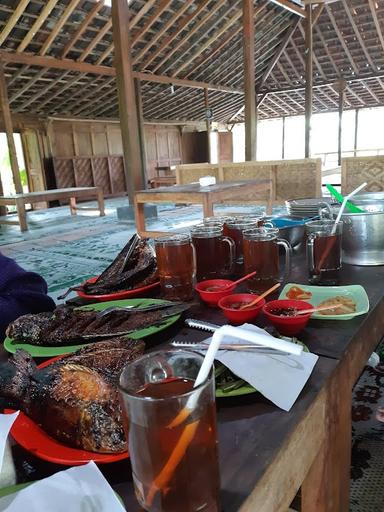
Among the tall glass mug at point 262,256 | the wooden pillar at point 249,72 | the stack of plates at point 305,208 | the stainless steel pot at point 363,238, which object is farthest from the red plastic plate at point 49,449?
the wooden pillar at point 249,72

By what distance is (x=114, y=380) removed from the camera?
638 mm

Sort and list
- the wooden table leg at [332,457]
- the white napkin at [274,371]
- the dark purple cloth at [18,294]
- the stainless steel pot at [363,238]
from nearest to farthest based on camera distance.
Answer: the white napkin at [274,371] → the wooden table leg at [332,457] → the dark purple cloth at [18,294] → the stainless steel pot at [363,238]

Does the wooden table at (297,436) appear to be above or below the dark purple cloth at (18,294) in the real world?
below

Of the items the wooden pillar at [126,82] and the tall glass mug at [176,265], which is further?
the wooden pillar at [126,82]

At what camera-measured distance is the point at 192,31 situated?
34.1 feet

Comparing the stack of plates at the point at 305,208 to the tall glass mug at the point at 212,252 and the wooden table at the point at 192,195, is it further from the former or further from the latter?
the wooden table at the point at 192,195

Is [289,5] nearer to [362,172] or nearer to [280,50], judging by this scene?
[280,50]

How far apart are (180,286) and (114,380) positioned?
1.91 ft

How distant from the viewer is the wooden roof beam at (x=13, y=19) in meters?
7.52

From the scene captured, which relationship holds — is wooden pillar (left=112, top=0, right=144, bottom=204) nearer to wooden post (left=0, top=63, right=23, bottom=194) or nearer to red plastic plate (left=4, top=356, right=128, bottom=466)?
wooden post (left=0, top=63, right=23, bottom=194)

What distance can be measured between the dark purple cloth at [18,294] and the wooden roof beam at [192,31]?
10.4 m

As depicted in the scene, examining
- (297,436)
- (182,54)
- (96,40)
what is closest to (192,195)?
(297,436)

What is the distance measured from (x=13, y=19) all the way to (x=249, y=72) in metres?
4.72

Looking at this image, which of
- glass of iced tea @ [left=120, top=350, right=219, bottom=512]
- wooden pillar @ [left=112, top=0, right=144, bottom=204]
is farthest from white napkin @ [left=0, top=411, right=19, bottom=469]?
wooden pillar @ [left=112, top=0, right=144, bottom=204]
